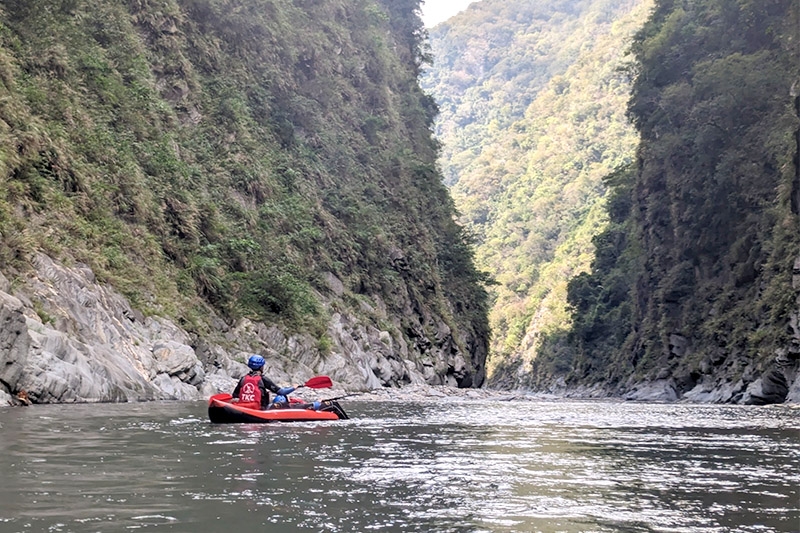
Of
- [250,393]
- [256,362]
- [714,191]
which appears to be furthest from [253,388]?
[714,191]

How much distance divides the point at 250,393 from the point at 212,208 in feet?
52.4

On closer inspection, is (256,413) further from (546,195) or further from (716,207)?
(546,195)

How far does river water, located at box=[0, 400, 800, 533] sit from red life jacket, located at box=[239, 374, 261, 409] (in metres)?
0.91

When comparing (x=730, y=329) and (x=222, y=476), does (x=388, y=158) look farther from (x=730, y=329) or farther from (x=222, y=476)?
(x=222, y=476)

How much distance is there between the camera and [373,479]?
727 cm

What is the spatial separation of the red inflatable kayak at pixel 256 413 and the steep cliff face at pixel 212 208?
3.41m

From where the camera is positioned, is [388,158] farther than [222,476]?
Yes

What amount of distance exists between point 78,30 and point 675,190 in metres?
32.2

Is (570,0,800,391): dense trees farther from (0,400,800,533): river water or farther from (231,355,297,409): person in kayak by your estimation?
(0,400,800,533): river water

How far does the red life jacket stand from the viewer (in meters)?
13.8

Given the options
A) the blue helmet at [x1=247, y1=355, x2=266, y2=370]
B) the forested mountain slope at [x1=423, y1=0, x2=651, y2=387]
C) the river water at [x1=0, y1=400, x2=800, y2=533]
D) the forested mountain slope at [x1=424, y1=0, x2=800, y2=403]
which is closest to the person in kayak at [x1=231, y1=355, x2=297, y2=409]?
the blue helmet at [x1=247, y1=355, x2=266, y2=370]

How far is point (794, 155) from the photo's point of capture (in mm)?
31750

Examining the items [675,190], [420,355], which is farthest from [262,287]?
[675,190]

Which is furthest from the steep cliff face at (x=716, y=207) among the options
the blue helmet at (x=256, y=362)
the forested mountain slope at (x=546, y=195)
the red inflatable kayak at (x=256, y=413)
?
the forested mountain slope at (x=546, y=195)
